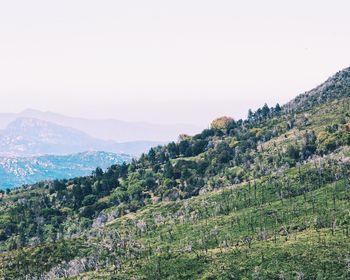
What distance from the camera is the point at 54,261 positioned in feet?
618

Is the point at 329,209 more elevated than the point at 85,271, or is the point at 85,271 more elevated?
the point at 329,209

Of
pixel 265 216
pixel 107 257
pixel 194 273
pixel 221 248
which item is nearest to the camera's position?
pixel 194 273

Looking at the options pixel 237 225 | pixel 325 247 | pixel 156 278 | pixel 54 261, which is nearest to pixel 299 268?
pixel 325 247

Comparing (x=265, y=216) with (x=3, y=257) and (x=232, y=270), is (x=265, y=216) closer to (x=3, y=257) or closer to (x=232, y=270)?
(x=232, y=270)

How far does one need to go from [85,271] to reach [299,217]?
75.9 meters

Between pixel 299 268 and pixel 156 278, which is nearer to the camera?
pixel 299 268

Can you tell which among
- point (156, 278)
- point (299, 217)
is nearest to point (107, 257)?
point (156, 278)

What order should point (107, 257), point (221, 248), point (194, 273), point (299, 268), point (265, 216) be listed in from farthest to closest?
point (265, 216) → point (107, 257) → point (221, 248) → point (194, 273) → point (299, 268)

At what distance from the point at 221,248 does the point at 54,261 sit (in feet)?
210

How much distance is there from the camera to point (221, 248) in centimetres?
16425

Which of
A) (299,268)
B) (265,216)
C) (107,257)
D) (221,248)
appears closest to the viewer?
(299,268)

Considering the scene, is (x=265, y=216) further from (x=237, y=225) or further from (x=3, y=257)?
(x=3, y=257)

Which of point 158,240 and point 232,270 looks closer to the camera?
point 232,270

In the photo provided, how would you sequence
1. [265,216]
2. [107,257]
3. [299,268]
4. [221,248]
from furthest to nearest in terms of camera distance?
[265,216] < [107,257] < [221,248] < [299,268]
